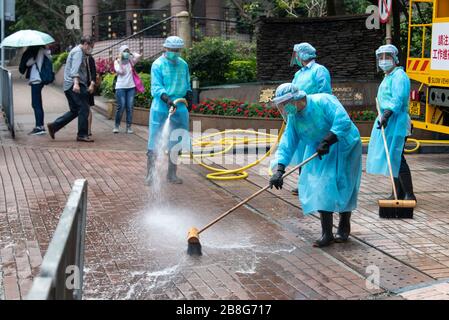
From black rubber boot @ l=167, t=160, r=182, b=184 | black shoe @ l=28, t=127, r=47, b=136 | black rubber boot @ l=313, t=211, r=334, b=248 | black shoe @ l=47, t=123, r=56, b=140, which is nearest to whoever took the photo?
black rubber boot @ l=313, t=211, r=334, b=248

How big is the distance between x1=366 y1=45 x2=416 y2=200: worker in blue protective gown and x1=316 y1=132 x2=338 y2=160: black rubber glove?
1846mm

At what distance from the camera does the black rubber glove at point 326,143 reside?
20.4ft

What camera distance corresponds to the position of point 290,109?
6207mm

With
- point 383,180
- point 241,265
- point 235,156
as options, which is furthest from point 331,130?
point 235,156

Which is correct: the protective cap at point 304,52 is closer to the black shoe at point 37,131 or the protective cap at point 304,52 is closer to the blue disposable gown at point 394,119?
the blue disposable gown at point 394,119

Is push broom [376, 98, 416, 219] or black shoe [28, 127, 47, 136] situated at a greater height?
black shoe [28, 127, 47, 136]

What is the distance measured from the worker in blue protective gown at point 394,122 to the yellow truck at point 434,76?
363cm

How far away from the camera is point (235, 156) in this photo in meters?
11.6

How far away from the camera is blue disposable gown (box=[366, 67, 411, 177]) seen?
8008 millimetres

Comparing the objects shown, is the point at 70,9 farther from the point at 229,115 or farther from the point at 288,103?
the point at 288,103

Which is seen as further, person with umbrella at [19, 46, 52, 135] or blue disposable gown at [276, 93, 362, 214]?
person with umbrella at [19, 46, 52, 135]

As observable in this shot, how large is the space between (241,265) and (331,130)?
55.5 inches
